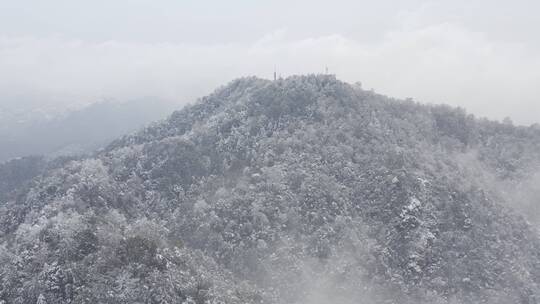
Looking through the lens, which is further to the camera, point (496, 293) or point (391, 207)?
point (391, 207)

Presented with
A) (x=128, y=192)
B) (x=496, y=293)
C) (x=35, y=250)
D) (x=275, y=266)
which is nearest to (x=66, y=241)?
(x=35, y=250)

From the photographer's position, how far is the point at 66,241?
106m

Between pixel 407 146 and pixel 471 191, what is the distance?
26839mm

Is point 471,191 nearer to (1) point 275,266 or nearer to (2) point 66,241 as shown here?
(1) point 275,266

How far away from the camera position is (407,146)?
184m

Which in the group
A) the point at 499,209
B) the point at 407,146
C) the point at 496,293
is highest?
the point at 407,146

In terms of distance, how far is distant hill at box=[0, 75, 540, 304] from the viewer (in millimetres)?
104750

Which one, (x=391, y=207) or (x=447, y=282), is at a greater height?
(x=391, y=207)

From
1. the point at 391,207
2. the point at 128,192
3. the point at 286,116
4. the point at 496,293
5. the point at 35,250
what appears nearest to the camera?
the point at 35,250

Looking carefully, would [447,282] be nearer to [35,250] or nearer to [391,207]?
[391,207]

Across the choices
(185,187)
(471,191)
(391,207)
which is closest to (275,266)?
(391,207)

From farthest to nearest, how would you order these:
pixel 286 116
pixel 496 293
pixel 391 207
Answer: pixel 286 116, pixel 391 207, pixel 496 293

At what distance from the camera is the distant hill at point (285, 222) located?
104750 mm

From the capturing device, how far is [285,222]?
5974 inches
